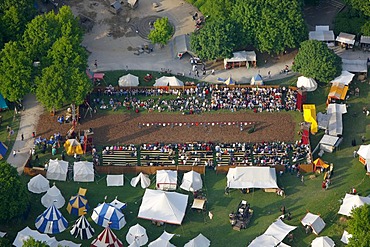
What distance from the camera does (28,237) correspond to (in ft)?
396

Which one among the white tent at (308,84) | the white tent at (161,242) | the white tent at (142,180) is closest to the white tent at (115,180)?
the white tent at (142,180)

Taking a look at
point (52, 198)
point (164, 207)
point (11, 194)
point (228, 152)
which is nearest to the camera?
point (11, 194)

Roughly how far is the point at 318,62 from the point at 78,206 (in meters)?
43.2

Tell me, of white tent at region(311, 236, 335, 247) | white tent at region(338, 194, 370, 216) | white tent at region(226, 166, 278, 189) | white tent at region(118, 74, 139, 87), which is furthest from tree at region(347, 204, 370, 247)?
white tent at region(118, 74, 139, 87)

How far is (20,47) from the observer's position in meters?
144

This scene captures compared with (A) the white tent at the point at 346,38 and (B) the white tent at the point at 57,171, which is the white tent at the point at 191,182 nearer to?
(B) the white tent at the point at 57,171

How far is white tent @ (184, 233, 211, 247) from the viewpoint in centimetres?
12056

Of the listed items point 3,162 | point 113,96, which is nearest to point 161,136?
point 113,96

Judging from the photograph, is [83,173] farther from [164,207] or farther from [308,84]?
[308,84]

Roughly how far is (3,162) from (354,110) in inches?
2031

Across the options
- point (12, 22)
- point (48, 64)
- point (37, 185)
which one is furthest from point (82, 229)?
point (12, 22)

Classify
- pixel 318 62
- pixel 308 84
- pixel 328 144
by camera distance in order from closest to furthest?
pixel 328 144
pixel 318 62
pixel 308 84

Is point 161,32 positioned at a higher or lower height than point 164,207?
higher

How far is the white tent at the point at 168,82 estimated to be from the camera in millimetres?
147875
